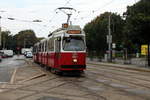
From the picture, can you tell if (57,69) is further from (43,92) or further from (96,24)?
(96,24)

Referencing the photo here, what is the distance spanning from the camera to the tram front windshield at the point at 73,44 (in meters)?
23.4

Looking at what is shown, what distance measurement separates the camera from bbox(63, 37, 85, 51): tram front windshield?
2341 centimetres

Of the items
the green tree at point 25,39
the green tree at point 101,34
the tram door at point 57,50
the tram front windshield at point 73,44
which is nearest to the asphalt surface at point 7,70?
the tram door at point 57,50

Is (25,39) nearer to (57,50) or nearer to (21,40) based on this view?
(21,40)

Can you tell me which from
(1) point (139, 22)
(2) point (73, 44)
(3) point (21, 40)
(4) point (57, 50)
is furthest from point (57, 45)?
(3) point (21, 40)

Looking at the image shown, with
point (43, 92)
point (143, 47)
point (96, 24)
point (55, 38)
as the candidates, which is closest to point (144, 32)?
point (143, 47)

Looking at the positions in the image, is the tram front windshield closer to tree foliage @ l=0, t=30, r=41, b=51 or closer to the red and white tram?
the red and white tram

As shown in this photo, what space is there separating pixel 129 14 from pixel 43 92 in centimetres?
2674

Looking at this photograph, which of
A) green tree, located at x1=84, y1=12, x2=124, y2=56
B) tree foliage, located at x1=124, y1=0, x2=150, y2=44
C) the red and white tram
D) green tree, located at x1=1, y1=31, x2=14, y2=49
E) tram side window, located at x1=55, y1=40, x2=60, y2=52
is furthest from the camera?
green tree, located at x1=1, y1=31, x2=14, y2=49

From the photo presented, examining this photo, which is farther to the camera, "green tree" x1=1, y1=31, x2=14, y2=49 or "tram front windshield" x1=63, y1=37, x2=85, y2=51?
"green tree" x1=1, y1=31, x2=14, y2=49

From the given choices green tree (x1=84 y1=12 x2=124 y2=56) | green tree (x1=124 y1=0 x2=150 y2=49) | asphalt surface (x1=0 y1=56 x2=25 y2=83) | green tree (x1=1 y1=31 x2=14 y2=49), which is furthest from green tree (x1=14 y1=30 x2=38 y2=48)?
green tree (x1=124 y1=0 x2=150 y2=49)

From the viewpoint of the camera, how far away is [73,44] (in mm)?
23531

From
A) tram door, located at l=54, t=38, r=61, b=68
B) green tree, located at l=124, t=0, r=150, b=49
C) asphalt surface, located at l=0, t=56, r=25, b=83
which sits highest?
green tree, located at l=124, t=0, r=150, b=49

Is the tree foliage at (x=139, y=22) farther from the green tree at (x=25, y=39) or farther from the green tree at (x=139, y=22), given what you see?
the green tree at (x=25, y=39)
